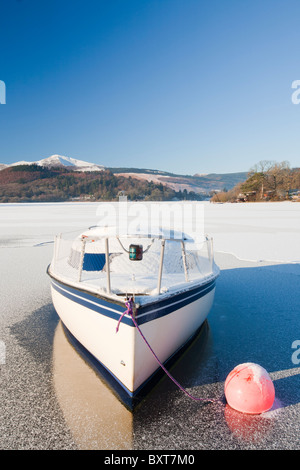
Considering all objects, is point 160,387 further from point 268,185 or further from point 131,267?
point 268,185

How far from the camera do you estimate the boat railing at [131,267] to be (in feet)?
13.6

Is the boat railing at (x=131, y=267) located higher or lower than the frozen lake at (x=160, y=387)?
higher

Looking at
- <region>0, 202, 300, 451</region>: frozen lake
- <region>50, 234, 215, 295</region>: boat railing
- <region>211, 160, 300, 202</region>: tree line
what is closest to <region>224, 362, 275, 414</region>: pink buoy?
<region>0, 202, 300, 451</region>: frozen lake

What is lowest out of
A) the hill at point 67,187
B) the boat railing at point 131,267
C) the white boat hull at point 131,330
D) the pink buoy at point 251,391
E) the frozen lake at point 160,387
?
the frozen lake at point 160,387

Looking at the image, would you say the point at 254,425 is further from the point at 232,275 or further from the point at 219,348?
the point at 232,275

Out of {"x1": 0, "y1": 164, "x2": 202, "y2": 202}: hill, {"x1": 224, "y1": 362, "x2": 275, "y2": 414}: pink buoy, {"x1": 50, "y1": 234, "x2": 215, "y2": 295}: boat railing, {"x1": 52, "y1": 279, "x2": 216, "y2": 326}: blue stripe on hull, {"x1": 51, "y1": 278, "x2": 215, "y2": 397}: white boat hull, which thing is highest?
{"x1": 0, "y1": 164, "x2": 202, "y2": 202}: hill

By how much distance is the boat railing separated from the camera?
163 inches

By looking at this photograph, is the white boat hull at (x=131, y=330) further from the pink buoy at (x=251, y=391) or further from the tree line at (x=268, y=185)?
the tree line at (x=268, y=185)

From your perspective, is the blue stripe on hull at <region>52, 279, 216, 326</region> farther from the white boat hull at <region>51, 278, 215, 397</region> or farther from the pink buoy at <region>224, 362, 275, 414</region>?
the pink buoy at <region>224, 362, 275, 414</region>

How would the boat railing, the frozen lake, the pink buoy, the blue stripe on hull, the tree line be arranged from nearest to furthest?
1. the frozen lake
2. the pink buoy
3. the blue stripe on hull
4. the boat railing
5. the tree line

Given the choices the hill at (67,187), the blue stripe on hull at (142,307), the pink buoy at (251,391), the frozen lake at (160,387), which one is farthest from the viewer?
the hill at (67,187)

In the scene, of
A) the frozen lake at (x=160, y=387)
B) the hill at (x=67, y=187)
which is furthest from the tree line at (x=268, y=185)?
the frozen lake at (x=160, y=387)

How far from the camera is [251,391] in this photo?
3373 millimetres

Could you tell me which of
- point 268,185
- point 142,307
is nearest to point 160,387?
point 142,307
